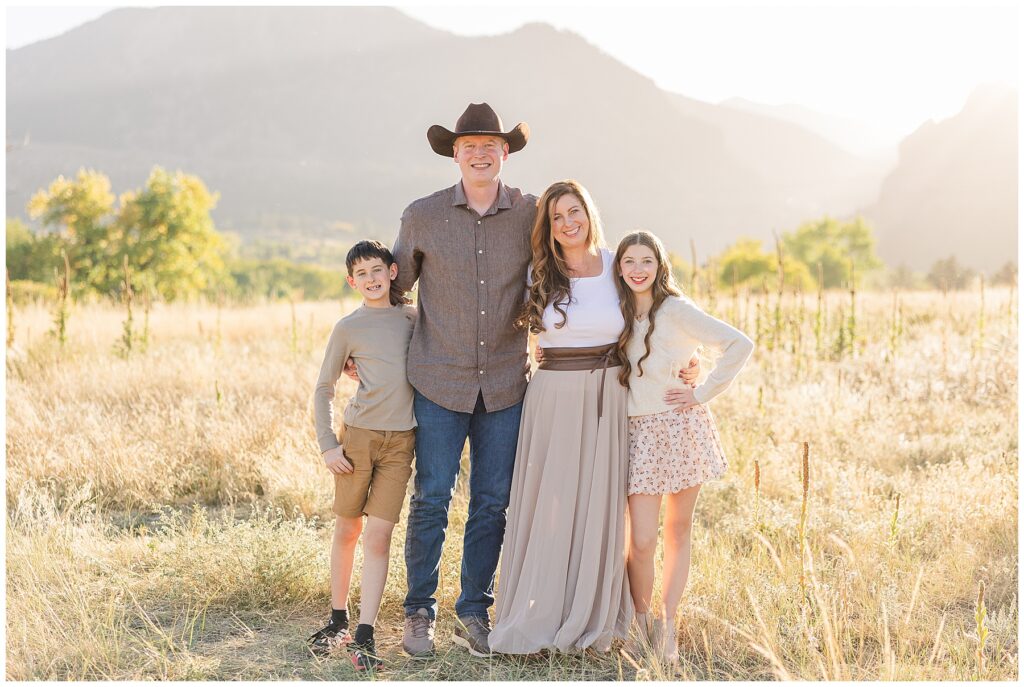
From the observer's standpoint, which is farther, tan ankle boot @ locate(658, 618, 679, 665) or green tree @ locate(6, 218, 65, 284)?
green tree @ locate(6, 218, 65, 284)

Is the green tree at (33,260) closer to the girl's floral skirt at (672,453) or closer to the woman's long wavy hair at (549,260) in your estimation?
the woman's long wavy hair at (549,260)

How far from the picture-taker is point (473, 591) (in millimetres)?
3828

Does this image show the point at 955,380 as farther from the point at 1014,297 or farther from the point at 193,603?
the point at 193,603

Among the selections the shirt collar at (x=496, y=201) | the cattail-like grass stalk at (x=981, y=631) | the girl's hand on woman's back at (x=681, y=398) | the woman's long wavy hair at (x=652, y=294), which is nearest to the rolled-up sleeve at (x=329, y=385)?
the shirt collar at (x=496, y=201)

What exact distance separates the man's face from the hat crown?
5 cm

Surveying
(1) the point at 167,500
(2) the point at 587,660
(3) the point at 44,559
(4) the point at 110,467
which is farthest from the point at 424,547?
(4) the point at 110,467

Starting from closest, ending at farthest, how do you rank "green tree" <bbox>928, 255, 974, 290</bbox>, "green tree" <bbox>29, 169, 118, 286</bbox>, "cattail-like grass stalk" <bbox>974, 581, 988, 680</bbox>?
"cattail-like grass stalk" <bbox>974, 581, 988, 680</bbox>, "green tree" <bbox>928, 255, 974, 290</bbox>, "green tree" <bbox>29, 169, 118, 286</bbox>

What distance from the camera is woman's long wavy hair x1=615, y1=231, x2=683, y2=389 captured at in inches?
143

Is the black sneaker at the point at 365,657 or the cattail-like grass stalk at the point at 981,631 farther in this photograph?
the black sneaker at the point at 365,657

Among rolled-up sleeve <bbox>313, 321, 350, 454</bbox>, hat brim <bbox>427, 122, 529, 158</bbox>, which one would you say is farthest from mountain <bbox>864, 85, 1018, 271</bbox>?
rolled-up sleeve <bbox>313, 321, 350, 454</bbox>

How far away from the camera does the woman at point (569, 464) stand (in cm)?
359

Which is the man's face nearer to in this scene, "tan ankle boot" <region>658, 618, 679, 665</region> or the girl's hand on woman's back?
the girl's hand on woman's back

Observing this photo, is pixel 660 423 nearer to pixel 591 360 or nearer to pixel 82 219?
pixel 591 360

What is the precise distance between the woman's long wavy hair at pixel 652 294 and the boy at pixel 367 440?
0.98 metres
